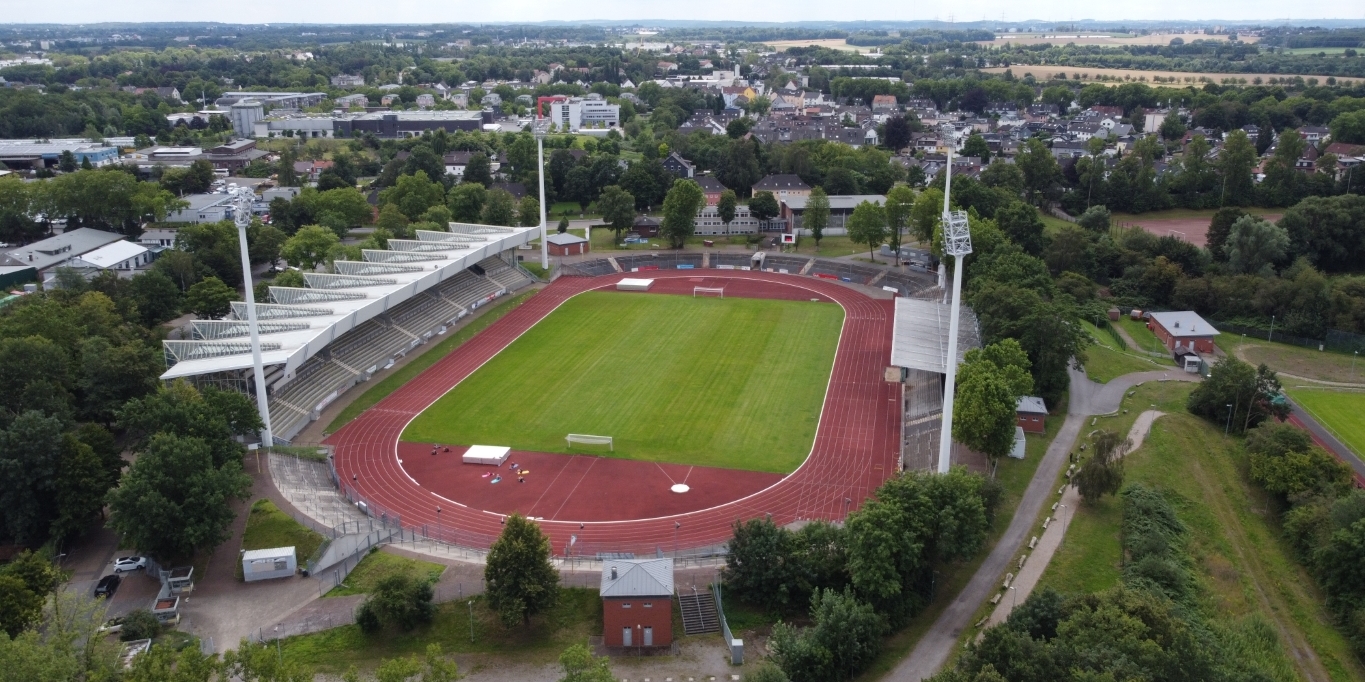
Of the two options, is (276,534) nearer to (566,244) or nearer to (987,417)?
(987,417)

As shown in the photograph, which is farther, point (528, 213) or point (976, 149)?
point (976, 149)

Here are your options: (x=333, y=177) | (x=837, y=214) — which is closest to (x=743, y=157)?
(x=837, y=214)

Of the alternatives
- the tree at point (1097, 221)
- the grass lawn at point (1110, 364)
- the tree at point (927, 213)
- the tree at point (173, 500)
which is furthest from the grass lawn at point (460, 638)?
the tree at point (1097, 221)

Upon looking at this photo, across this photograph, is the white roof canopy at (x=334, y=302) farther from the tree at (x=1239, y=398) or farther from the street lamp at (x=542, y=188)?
the tree at (x=1239, y=398)

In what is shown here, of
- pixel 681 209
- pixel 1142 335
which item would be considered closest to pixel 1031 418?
pixel 1142 335

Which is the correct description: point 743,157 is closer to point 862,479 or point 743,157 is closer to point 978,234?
point 978,234

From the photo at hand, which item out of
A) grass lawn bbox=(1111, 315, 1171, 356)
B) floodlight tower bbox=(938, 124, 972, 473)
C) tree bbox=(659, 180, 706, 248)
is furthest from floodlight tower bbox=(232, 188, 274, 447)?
grass lawn bbox=(1111, 315, 1171, 356)
